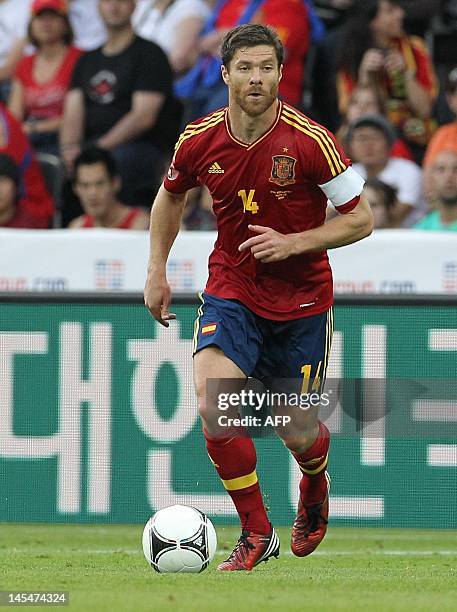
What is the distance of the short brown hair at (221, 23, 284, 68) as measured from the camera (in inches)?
248

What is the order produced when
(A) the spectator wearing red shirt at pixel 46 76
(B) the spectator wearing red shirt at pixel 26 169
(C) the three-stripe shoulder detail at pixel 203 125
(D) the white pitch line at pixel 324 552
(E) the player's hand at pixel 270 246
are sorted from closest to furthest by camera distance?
(E) the player's hand at pixel 270 246
(C) the three-stripe shoulder detail at pixel 203 125
(D) the white pitch line at pixel 324 552
(B) the spectator wearing red shirt at pixel 26 169
(A) the spectator wearing red shirt at pixel 46 76

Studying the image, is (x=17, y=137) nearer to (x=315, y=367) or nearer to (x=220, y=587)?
(x=315, y=367)

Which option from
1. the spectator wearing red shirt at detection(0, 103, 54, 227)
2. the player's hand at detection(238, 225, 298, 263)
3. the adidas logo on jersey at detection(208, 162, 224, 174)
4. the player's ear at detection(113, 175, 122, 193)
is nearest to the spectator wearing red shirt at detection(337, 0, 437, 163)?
the player's ear at detection(113, 175, 122, 193)

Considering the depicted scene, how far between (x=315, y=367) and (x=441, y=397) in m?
1.58

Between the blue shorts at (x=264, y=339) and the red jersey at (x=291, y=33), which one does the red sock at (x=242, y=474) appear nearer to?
the blue shorts at (x=264, y=339)

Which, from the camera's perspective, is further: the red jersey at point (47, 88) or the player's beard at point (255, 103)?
the red jersey at point (47, 88)

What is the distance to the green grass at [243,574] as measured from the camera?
5289mm

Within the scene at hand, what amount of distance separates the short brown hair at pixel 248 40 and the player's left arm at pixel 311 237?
2.40ft

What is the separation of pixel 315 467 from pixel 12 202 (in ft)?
16.8

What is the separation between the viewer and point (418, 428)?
26.9ft

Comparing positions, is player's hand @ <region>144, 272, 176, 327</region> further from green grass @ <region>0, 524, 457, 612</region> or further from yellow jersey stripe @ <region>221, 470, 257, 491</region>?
green grass @ <region>0, 524, 457, 612</region>

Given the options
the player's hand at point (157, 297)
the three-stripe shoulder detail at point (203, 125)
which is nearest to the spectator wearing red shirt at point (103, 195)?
the player's hand at point (157, 297)

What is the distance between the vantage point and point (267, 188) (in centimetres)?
642

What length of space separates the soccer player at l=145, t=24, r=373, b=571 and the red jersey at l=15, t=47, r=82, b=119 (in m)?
6.14
